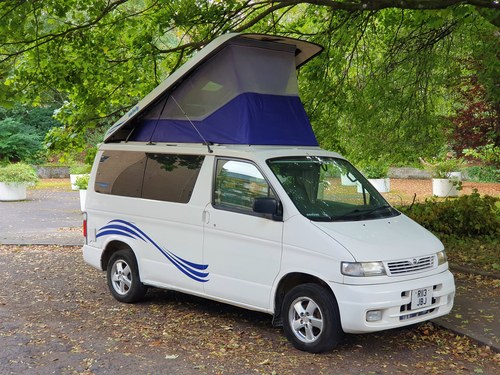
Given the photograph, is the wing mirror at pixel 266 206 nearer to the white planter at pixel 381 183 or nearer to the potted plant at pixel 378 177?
the potted plant at pixel 378 177

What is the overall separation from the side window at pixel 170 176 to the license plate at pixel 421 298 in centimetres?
274

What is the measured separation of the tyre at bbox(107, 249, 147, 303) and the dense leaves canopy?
3707 mm

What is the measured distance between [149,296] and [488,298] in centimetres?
443

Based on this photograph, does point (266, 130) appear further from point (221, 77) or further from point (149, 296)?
point (149, 296)

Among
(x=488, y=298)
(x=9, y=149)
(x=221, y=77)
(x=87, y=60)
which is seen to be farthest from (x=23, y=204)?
(x=488, y=298)

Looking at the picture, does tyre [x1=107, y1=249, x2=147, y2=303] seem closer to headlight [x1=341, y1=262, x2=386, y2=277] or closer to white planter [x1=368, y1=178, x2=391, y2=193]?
headlight [x1=341, y1=262, x2=386, y2=277]

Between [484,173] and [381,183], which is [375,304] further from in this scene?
[484,173]

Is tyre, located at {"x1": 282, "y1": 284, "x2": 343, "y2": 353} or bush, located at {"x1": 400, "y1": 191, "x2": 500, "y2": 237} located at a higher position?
bush, located at {"x1": 400, "y1": 191, "x2": 500, "y2": 237}

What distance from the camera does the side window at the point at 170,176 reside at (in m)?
7.16

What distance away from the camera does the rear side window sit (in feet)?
23.7

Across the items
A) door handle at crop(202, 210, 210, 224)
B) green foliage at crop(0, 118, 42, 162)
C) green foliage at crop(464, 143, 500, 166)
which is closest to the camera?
door handle at crop(202, 210, 210, 224)

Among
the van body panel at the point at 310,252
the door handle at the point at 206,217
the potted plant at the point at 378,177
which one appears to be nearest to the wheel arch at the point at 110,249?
the door handle at the point at 206,217

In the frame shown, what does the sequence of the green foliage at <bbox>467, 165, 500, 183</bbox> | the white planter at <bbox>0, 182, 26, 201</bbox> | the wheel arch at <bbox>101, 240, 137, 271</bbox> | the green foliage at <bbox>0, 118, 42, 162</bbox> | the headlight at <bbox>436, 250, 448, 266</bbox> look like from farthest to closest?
the green foliage at <bbox>0, 118, 42, 162</bbox> → the green foliage at <bbox>467, 165, 500, 183</bbox> → the white planter at <bbox>0, 182, 26, 201</bbox> → the wheel arch at <bbox>101, 240, 137, 271</bbox> → the headlight at <bbox>436, 250, 448, 266</bbox>

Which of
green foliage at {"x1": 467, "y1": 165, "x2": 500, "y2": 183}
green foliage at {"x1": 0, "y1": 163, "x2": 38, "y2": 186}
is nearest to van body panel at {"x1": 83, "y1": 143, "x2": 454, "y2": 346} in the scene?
green foliage at {"x1": 0, "y1": 163, "x2": 38, "y2": 186}
